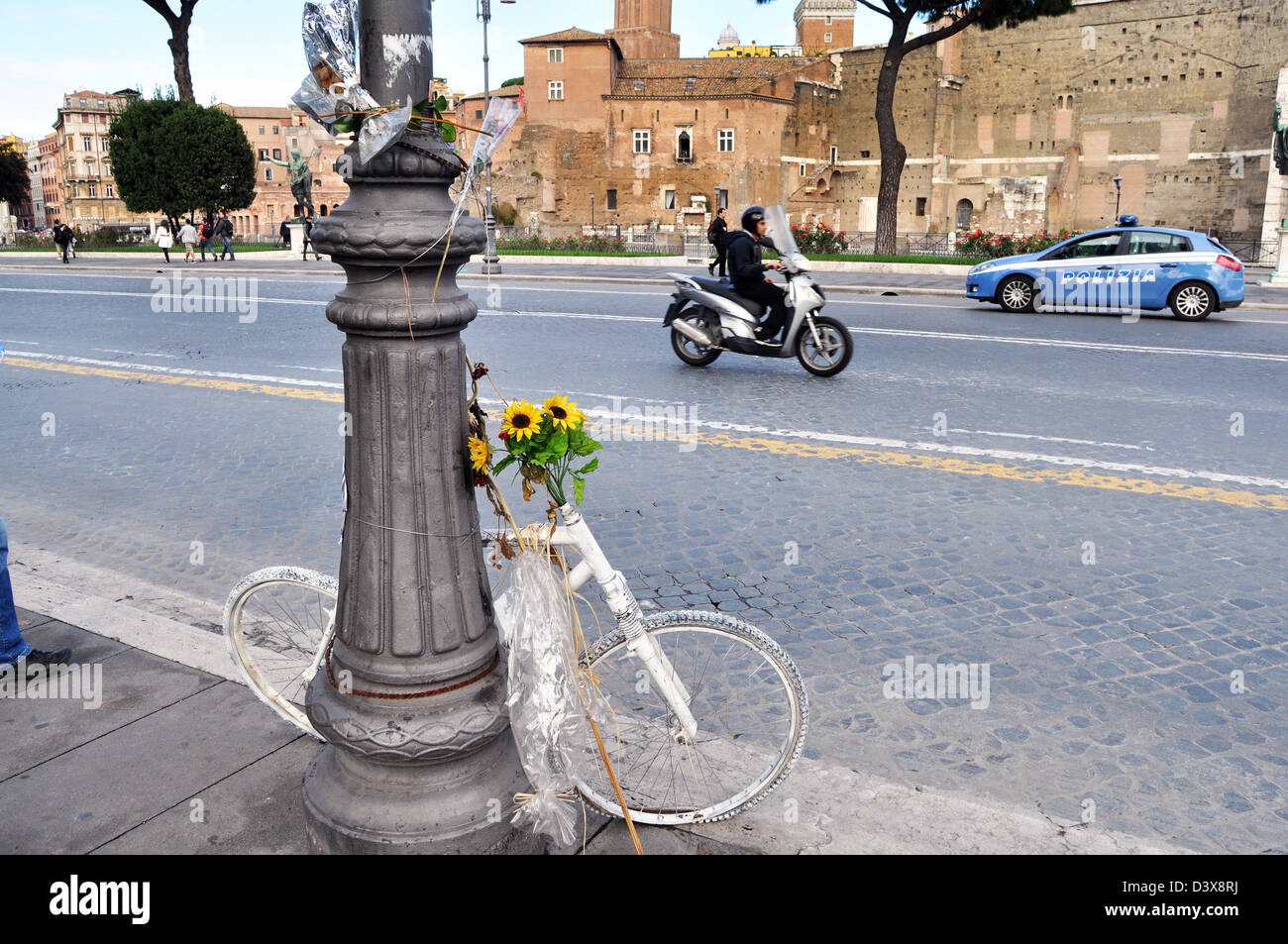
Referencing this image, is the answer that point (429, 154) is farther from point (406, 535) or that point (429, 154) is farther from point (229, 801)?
point (229, 801)

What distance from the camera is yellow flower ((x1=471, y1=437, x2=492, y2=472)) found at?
2406 millimetres

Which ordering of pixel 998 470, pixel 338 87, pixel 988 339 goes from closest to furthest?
pixel 338 87 < pixel 998 470 < pixel 988 339

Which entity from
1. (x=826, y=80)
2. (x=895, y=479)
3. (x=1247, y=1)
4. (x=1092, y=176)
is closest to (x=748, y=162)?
(x=826, y=80)

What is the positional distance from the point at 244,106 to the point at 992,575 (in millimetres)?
117198

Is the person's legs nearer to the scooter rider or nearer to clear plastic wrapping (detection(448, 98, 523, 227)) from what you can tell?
the scooter rider

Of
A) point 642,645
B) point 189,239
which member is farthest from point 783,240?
point 189,239

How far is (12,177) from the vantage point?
65250 mm

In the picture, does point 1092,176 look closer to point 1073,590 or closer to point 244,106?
point 1073,590

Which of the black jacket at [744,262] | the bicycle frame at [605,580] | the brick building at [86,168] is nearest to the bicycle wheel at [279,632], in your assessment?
the bicycle frame at [605,580]

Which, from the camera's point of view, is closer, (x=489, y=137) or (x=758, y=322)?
(x=489, y=137)

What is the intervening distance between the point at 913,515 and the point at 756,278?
5.24 m

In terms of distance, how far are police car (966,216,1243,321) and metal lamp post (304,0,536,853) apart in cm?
1514

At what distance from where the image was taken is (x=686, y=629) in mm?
2652

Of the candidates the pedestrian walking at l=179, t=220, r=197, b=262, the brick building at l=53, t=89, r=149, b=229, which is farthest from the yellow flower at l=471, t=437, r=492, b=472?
the brick building at l=53, t=89, r=149, b=229
